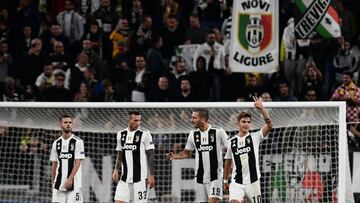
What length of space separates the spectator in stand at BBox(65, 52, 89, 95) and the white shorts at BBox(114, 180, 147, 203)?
426cm

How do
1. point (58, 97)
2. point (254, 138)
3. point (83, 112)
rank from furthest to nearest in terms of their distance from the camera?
1. point (58, 97)
2. point (83, 112)
3. point (254, 138)

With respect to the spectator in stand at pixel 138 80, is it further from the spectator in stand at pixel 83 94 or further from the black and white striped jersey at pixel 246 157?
the black and white striped jersey at pixel 246 157

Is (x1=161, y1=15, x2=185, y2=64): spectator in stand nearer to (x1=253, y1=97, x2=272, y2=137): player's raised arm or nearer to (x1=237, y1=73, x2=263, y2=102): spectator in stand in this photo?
(x1=237, y1=73, x2=263, y2=102): spectator in stand

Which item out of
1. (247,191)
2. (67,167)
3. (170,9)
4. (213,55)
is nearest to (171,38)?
(170,9)

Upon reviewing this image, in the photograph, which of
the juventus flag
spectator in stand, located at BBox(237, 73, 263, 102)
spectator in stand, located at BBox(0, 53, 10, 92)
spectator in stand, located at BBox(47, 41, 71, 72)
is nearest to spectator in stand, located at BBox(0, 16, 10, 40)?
spectator in stand, located at BBox(0, 53, 10, 92)

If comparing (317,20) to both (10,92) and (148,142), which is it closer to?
(148,142)

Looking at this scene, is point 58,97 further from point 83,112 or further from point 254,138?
point 254,138

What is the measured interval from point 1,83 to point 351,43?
6110 mm

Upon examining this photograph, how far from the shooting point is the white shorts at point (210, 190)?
20.2 metres

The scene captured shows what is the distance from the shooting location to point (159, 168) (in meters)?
22.4

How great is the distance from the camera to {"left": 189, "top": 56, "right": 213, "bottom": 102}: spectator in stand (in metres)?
23.5

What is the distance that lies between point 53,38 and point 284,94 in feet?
14.9

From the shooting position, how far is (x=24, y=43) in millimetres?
26016

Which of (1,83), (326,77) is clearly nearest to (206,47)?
(326,77)
